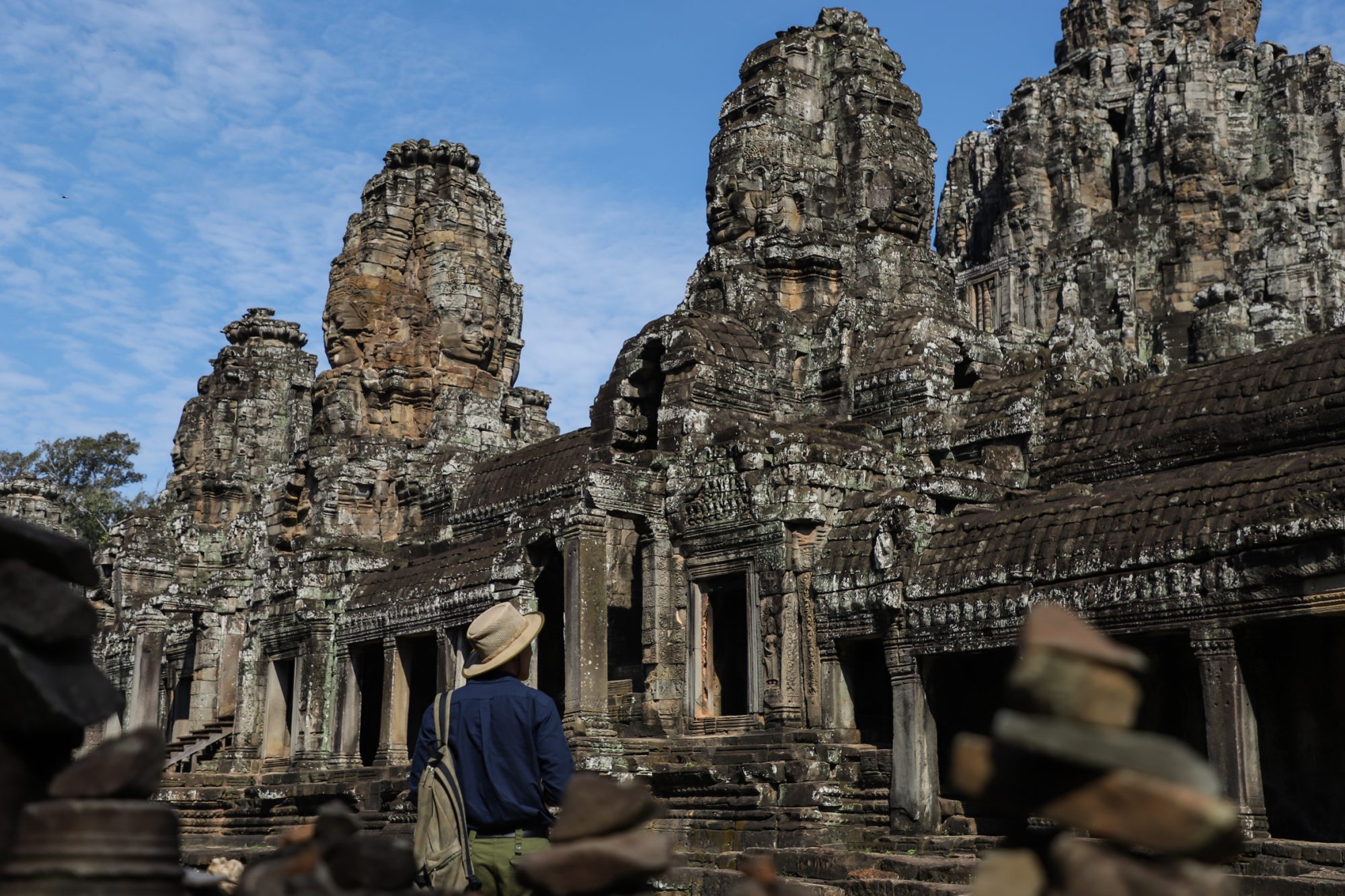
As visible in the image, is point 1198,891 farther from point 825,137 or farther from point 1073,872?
point 825,137

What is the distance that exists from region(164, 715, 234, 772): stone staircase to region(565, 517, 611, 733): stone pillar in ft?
35.7

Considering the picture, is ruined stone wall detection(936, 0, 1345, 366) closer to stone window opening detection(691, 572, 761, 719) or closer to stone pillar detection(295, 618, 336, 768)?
stone pillar detection(295, 618, 336, 768)

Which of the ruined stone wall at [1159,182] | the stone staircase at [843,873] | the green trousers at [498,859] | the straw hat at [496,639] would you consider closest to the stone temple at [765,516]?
the stone staircase at [843,873]

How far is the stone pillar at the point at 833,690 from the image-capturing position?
15711 mm

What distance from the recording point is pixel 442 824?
576 centimetres

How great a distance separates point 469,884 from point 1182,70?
43.5 m

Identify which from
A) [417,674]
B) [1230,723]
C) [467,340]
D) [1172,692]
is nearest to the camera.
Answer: [1230,723]

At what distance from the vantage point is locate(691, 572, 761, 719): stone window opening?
17.2 meters

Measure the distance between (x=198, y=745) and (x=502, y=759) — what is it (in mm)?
22845

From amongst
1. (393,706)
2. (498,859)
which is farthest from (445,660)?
(498,859)

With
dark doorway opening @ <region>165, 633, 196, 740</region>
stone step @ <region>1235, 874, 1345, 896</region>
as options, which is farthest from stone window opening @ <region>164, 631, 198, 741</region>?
stone step @ <region>1235, 874, 1345, 896</region>

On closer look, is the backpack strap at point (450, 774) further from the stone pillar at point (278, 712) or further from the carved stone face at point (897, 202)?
the stone pillar at point (278, 712)

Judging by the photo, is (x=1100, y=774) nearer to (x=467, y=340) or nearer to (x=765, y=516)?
(x=765, y=516)

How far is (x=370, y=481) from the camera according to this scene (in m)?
25.3
